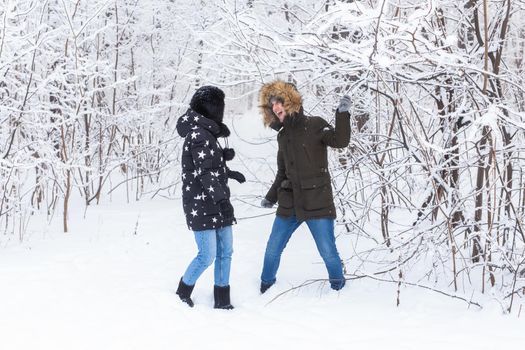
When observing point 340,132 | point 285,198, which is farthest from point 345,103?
point 285,198

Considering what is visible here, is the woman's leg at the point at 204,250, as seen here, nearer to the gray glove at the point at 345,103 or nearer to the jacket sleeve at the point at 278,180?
the jacket sleeve at the point at 278,180

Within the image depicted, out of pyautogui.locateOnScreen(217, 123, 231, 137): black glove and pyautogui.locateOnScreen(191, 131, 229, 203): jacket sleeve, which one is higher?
pyautogui.locateOnScreen(217, 123, 231, 137): black glove

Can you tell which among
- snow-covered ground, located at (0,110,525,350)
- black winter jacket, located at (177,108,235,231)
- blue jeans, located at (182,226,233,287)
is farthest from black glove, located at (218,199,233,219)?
snow-covered ground, located at (0,110,525,350)

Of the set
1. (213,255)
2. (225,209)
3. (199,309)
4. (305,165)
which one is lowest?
(199,309)

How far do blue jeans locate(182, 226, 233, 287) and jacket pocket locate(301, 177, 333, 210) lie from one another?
590 millimetres

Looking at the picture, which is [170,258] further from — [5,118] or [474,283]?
[474,283]

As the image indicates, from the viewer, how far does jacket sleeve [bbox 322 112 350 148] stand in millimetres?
3797

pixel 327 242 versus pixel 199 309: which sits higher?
pixel 327 242

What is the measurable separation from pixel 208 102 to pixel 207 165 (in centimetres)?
47

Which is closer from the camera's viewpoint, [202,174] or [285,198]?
[202,174]

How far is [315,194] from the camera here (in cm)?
402

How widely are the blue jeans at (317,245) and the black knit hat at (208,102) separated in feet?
3.05

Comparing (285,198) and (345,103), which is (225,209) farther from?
(345,103)

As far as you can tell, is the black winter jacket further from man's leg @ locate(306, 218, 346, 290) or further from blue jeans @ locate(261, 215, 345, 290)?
man's leg @ locate(306, 218, 346, 290)
